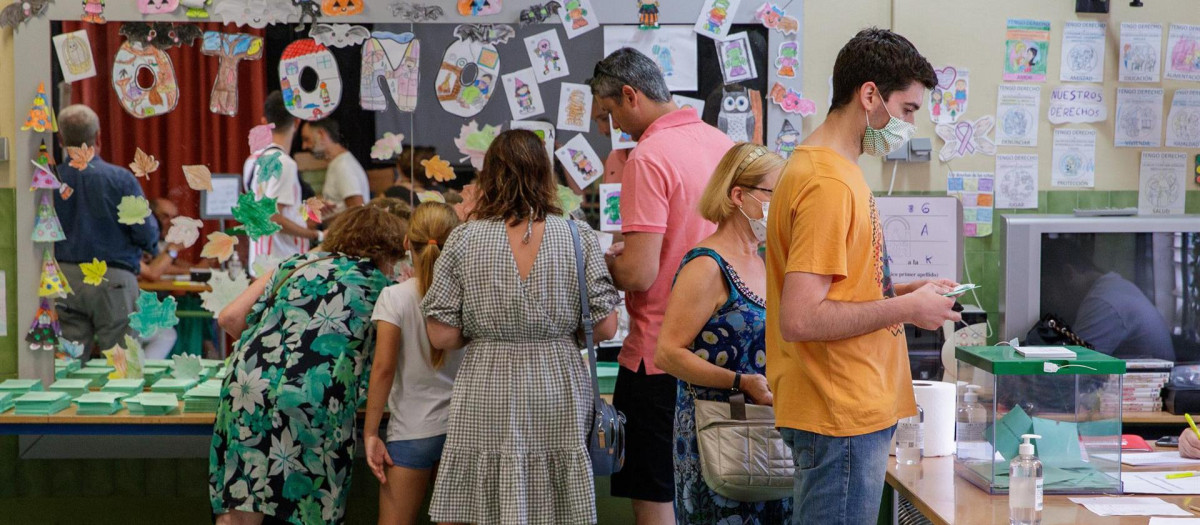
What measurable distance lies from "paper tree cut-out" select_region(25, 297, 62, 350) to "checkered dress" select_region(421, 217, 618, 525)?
2.02m

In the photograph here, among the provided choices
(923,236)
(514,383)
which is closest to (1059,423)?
(514,383)

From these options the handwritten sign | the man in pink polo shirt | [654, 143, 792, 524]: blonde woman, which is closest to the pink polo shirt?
the man in pink polo shirt

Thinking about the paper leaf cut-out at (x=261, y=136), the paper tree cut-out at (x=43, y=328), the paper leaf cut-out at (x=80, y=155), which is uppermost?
the paper leaf cut-out at (x=261, y=136)

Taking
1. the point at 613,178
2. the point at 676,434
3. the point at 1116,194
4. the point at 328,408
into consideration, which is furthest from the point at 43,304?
the point at 1116,194

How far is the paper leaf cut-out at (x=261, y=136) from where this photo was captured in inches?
154

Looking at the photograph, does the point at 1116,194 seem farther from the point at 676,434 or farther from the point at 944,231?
the point at 676,434

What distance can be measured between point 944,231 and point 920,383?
1378 mm

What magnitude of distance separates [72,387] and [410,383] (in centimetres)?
149

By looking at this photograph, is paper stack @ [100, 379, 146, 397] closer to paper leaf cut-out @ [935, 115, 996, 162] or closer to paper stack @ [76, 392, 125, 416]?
paper stack @ [76, 392, 125, 416]

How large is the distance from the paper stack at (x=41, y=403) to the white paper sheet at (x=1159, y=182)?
4047mm

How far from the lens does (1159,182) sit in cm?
417

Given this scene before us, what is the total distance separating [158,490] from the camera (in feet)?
13.4

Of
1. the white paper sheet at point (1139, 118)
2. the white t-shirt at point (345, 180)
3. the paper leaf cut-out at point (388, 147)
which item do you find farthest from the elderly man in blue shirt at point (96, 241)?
the white paper sheet at point (1139, 118)

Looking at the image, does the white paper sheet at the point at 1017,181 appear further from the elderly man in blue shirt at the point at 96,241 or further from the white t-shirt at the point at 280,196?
the elderly man in blue shirt at the point at 96,241
